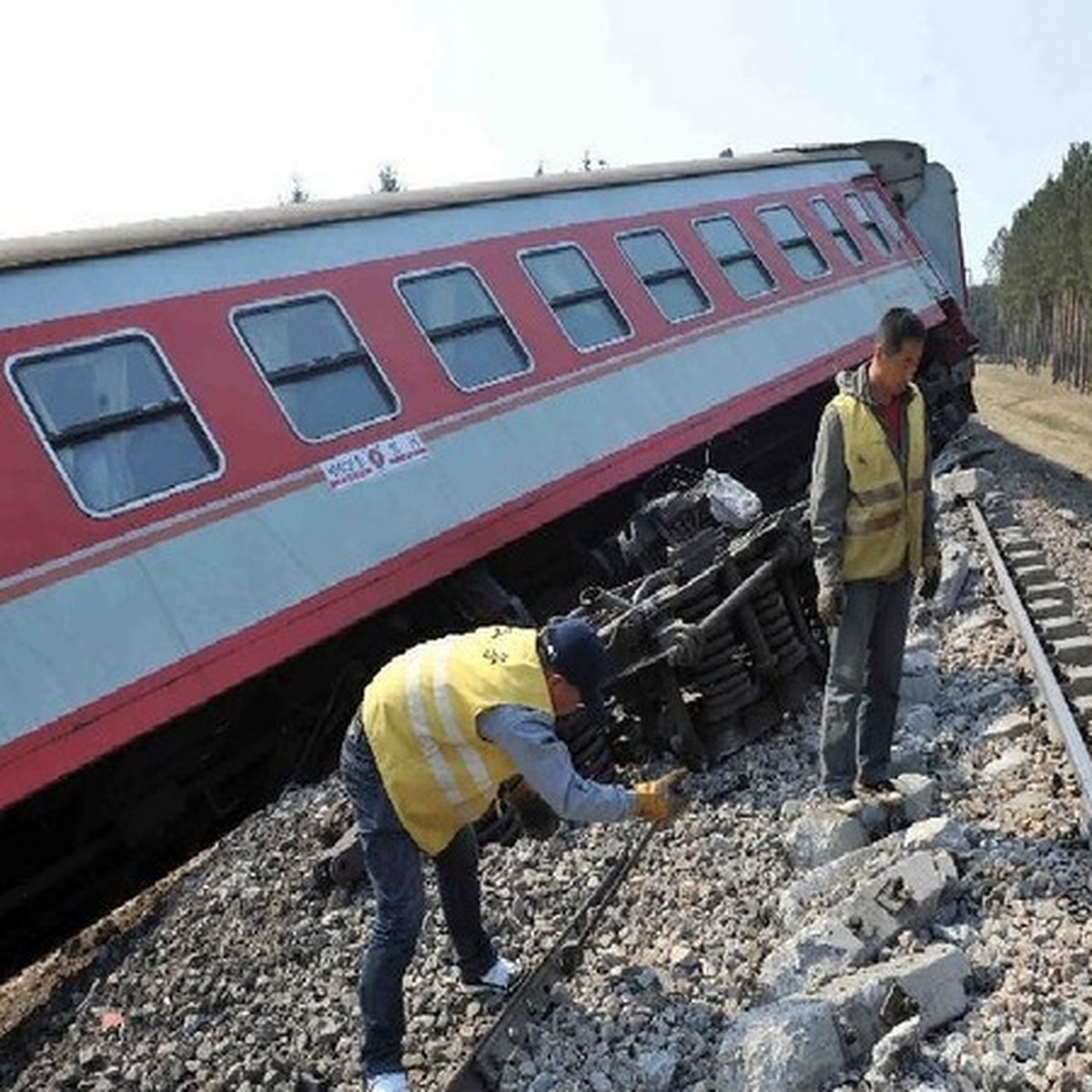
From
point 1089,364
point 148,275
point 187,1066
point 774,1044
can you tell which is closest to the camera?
point 774,1044

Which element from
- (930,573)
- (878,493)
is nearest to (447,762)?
(878,493)

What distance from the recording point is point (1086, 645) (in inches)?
267

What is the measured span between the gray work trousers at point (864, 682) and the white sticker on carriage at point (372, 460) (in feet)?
9.37

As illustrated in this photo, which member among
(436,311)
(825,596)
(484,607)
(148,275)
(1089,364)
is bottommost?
(1089,364)

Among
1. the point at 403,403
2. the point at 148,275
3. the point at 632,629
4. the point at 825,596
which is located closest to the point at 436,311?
the point at 403,403

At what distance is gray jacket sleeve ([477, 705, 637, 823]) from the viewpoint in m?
3.84

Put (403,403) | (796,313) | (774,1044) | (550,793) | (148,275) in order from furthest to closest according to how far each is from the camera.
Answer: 1. (796,313)
2. (403,403)
3. (148,275)
4. (550,793)
5. (774,1044)

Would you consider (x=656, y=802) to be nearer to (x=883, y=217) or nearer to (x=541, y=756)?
(x=541, y=756)

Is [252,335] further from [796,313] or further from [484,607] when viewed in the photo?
[796,313]

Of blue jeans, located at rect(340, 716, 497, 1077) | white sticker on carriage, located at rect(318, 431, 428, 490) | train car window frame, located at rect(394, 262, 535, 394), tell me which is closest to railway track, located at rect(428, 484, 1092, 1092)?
blue jeans, located at rect(340, 716, 497, 1077)

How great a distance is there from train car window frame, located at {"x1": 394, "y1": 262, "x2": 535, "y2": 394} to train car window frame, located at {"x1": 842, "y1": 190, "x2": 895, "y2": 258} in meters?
7.41

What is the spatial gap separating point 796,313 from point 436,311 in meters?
4.71

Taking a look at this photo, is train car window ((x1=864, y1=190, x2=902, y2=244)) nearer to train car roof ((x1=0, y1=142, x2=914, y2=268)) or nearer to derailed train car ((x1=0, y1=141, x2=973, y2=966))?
train car roof ((x1=0, y1=142, x2=914, y2=268))

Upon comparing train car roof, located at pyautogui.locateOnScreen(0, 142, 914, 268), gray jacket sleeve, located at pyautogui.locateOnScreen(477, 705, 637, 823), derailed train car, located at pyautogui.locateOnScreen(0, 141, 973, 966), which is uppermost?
train car roof, located at pyautogui.locateOnScreen(0, 142, 914, 268)
